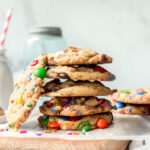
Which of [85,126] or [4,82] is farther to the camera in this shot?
[4,82]

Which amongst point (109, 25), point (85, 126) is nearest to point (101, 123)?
point (85, 126)

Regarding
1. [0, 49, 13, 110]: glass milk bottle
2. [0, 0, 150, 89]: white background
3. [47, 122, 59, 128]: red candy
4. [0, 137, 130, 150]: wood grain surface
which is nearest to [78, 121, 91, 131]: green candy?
[47, 122, 59, 128]: red candy

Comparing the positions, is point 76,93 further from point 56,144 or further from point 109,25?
point 109,25

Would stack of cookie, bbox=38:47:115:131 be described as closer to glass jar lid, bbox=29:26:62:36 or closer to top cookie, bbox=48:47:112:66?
top cookie, bbox=48:47:112:66

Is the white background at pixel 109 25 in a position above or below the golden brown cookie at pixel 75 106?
above

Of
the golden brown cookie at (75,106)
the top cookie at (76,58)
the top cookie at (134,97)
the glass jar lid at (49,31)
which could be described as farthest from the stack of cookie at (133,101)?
the glass jar lid at (49,31)

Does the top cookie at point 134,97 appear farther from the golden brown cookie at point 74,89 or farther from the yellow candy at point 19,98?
the yellow candy at point 19,98
